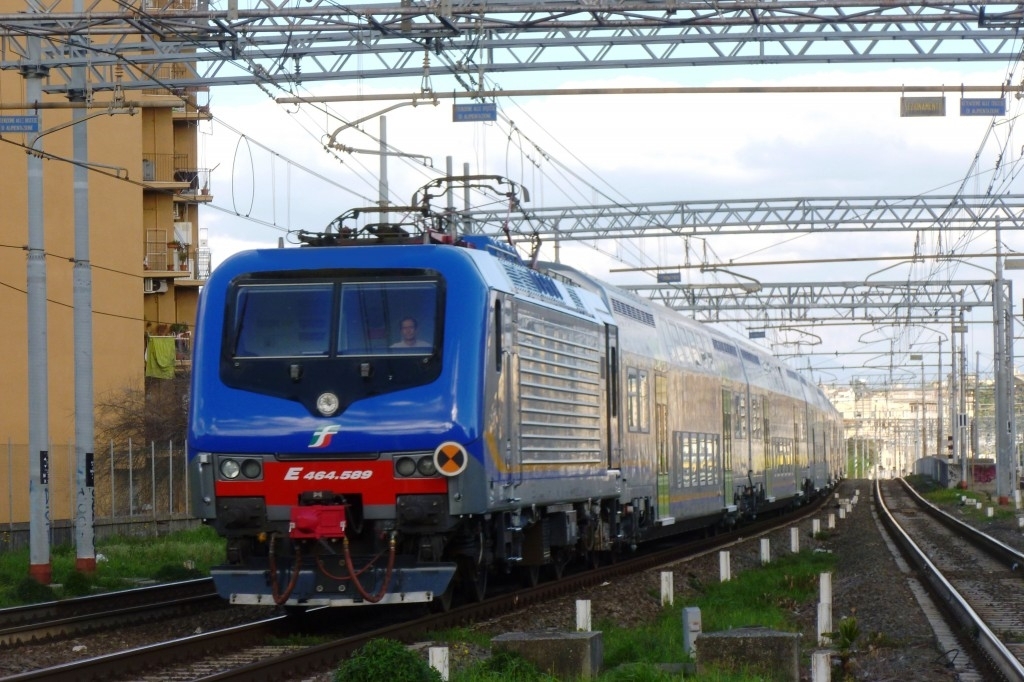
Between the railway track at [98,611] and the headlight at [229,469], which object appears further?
the railway track at [98,611]

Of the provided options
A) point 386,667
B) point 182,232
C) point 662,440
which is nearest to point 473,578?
point 386,667

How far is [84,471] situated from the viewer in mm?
21469

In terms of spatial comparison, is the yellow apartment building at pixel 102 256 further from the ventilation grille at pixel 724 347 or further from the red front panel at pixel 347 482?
the red front panel at pixel 347 482

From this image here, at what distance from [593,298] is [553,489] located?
4.03 m

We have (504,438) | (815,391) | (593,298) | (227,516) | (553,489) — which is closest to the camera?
(227,516)

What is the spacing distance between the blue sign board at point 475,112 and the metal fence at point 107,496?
9759 mm

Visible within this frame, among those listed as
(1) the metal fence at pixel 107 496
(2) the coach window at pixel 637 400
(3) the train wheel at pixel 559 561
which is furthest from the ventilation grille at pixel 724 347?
(3) the train wheel at pixel 559 561

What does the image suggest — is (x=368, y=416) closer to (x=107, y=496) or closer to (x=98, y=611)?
(x=98, y=611)

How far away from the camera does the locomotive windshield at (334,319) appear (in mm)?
13680

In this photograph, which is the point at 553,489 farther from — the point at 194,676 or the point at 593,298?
the point at 194,676

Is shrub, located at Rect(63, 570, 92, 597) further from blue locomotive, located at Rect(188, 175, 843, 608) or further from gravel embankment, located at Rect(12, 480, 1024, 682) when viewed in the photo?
blue locomotive, located at Rect(188, 175, 843, 608)

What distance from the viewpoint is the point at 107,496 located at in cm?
3469

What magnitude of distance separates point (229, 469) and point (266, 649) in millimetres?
1584

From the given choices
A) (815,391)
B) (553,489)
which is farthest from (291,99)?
(815,391)
